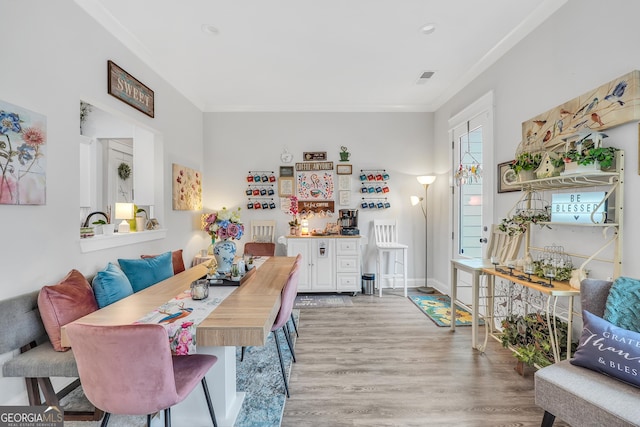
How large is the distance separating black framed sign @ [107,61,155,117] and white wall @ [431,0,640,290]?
374 centimetres

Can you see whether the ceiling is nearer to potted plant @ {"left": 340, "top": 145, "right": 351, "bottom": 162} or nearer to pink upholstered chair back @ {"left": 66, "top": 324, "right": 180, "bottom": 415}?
potted plant @ {"left": 340, "top": 145, "right": 351, "bottom": 162}

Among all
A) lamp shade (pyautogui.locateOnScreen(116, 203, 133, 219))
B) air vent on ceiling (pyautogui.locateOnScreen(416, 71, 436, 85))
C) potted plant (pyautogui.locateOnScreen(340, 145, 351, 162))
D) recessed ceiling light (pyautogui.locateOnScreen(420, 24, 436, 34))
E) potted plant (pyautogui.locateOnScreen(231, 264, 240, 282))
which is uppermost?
A: air vent on ceiling (pyautogui.locateOnScreen(416, 71, 436, 85))

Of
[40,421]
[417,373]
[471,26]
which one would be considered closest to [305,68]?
[471,26]

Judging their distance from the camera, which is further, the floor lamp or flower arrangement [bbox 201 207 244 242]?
the floor lamp

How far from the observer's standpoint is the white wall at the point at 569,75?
1828mm

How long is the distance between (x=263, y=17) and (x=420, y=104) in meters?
3.06

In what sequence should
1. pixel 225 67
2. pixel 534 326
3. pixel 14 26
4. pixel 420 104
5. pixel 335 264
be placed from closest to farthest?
pixel 14 26 < pixel 534 326 < pixel 225 67 < pixel 335 264 < pixel 420 104

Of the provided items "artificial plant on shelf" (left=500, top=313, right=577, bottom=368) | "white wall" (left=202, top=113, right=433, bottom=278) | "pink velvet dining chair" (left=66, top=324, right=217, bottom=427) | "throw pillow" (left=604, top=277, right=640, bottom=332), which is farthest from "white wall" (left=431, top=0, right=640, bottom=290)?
"pink velvet dining chair" (left=66, top=324, right=217, bottom=427)

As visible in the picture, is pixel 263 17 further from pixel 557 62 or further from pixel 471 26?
pixel 557 62

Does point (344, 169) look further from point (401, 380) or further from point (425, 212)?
point (401, 380)

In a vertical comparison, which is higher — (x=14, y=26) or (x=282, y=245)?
(x=14, y=26)

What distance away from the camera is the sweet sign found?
1.91 m

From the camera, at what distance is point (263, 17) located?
260cm

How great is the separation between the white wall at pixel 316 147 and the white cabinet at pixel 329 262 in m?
0.51
